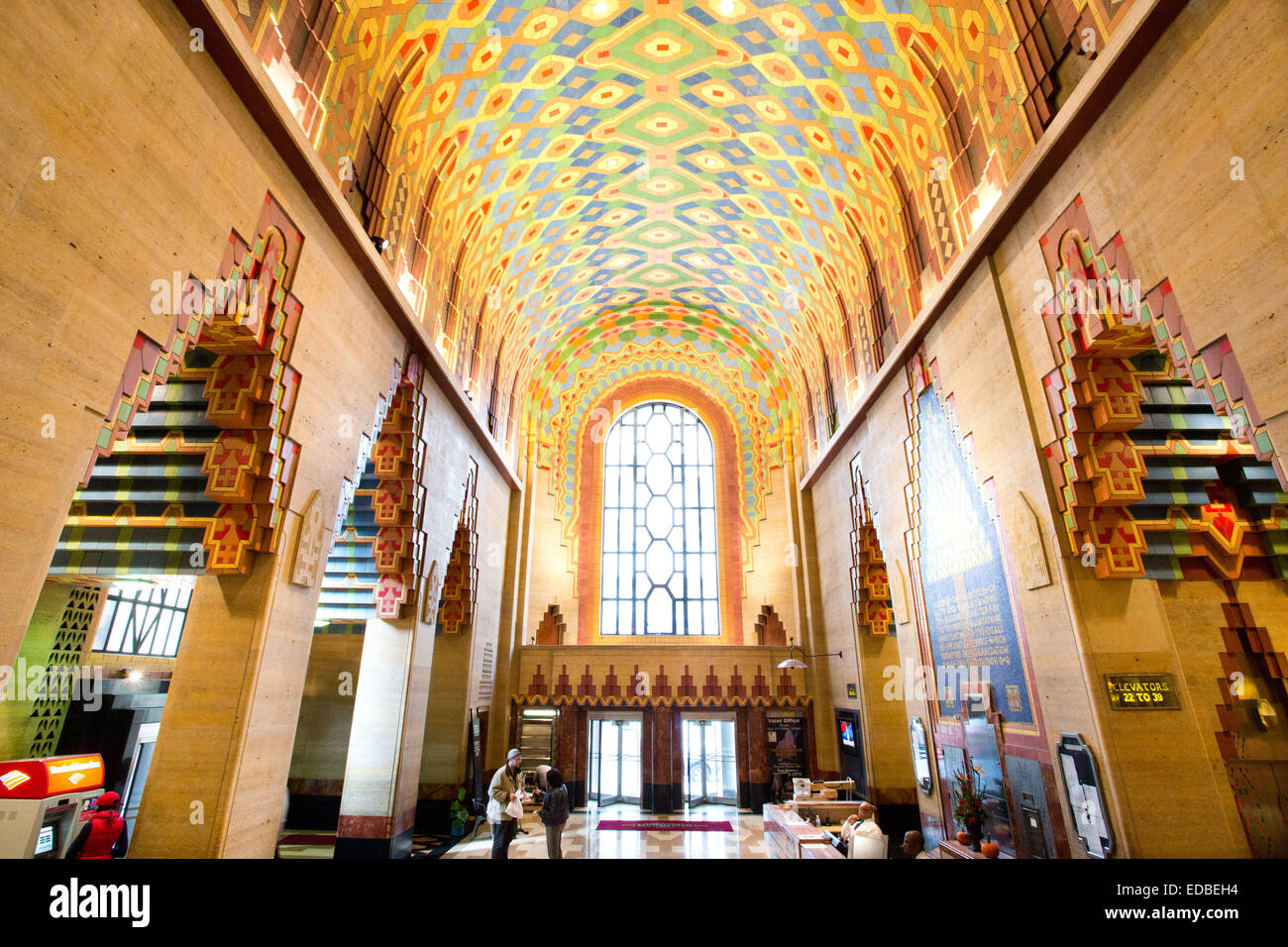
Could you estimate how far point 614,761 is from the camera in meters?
13.5

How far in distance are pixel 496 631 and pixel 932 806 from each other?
885 cm

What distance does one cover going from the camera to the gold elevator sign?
5.07m

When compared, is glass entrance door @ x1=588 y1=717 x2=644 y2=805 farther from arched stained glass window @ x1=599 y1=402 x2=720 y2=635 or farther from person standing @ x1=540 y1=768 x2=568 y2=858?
person standing @ x1=540 y1=768 x2=568 y2=858

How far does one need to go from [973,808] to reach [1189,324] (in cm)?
584

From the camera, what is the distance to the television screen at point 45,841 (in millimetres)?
5454

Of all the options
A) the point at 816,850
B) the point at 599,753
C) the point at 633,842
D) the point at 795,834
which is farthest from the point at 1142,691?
the point at 599,753

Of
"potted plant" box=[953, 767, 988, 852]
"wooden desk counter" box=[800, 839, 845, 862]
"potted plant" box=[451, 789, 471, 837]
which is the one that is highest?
"potted plant" box=[953, 767, 988, 852]

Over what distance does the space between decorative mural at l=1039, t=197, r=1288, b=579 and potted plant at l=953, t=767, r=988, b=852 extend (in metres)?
3.09

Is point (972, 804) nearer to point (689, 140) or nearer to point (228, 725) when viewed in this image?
point (228, 725)

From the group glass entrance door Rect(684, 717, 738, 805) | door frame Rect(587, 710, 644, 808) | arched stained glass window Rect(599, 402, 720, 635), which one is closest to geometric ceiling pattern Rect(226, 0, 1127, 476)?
arched stained glass window Rect(599, 402, 720, 635)

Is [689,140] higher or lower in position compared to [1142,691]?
higher

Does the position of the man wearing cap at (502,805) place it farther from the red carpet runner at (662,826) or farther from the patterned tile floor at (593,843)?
the red carpet runner at (662,826)

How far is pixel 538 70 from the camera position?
8.29 metres

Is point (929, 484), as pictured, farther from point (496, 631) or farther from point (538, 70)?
point (496, 631)
